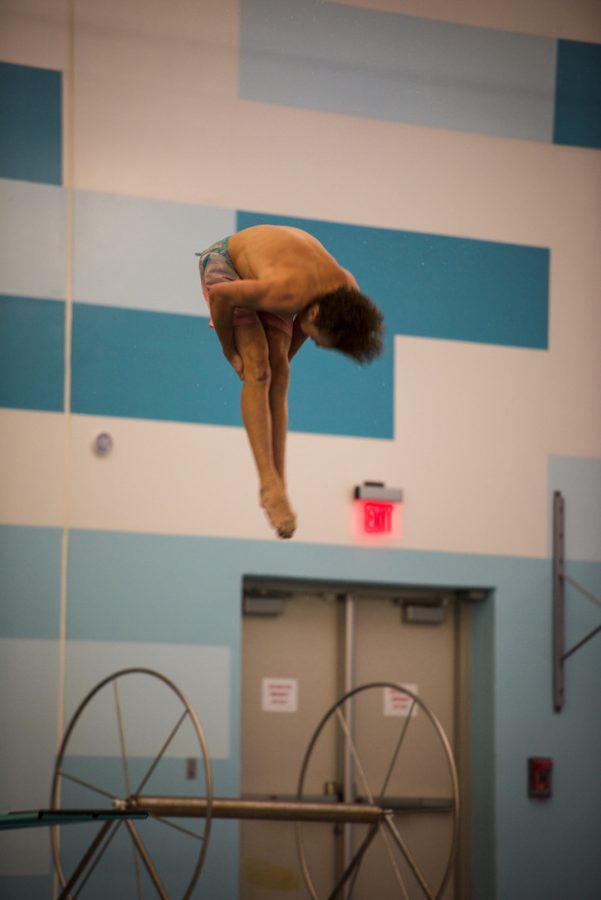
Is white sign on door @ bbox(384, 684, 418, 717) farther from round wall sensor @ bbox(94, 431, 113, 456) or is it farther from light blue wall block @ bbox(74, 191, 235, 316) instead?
light blue wall block @ bbox(74, 191, 235, 316)

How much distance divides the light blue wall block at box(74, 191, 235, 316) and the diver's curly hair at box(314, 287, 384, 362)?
10.8 ft

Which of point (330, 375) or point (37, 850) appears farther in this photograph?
point (330, 375)

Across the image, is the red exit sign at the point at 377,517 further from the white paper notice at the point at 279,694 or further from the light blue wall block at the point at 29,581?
the light blue wall block at the point at 29,581


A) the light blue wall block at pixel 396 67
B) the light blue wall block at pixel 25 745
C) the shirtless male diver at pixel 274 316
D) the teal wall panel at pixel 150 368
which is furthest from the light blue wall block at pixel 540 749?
the shirtless male diver at pixel 274 316

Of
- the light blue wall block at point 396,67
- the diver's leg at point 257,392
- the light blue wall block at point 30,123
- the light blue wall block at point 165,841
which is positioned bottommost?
the light blue wall block at point 165,841

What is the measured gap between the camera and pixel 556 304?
332 inches

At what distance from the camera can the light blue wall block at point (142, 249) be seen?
25.0ft

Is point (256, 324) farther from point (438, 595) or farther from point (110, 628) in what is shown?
point (438, 595)

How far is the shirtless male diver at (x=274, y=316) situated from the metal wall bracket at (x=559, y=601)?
359 centimetres

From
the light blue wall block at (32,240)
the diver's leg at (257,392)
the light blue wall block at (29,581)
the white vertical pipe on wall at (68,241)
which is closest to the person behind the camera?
the diver's leg at (257,392)

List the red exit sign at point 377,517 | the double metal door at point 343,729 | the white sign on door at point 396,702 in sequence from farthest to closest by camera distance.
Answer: the white sign on door at point 396,702
the double metal door at point 343,729
the red exit sign at point 377,517

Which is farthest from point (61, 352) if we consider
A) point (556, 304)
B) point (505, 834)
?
point (505, 834)

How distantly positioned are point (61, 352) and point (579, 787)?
11.8 ft

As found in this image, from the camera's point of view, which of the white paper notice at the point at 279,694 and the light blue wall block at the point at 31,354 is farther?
the white paper notice at the point at 279,694
